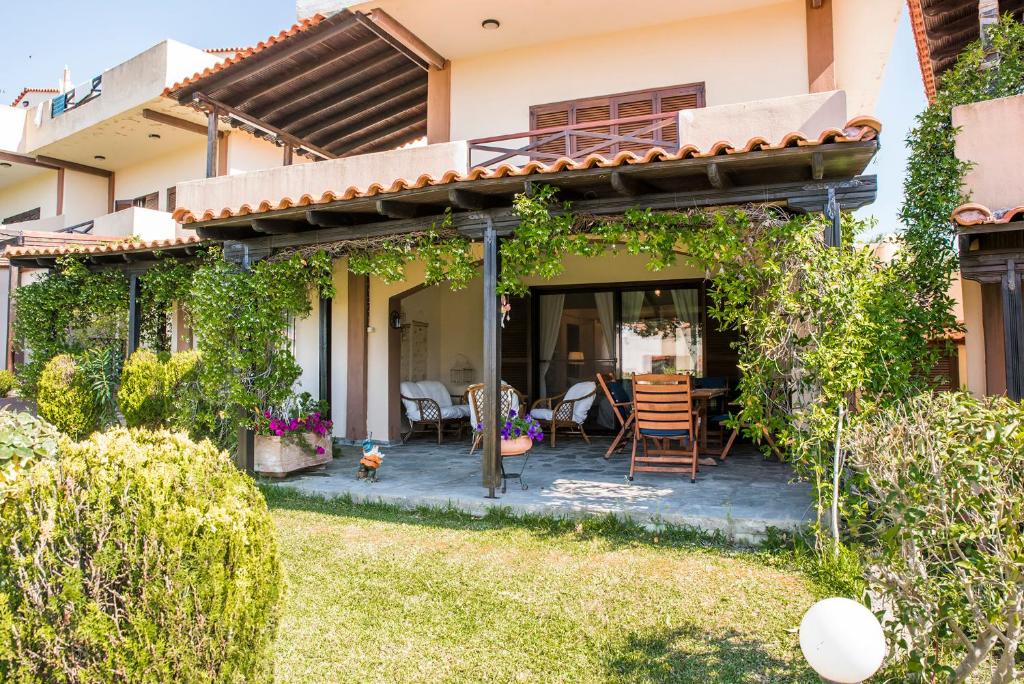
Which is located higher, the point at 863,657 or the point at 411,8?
the point at 411,8

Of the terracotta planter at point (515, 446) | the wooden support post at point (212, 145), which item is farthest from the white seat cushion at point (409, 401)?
the wooden support post at point (212, 145)

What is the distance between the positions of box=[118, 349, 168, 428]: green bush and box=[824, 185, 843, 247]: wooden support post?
7263 millimetres

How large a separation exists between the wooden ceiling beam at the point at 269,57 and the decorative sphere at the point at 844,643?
7.50m

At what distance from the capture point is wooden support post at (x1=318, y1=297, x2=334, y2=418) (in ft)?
30.8

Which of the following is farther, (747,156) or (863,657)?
(747,156)

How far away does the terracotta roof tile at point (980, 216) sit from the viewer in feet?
16.3

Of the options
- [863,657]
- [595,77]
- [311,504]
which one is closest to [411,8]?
[595,77]

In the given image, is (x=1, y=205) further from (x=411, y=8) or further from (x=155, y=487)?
(x=155, y=487)

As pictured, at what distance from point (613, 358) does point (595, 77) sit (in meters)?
4.57

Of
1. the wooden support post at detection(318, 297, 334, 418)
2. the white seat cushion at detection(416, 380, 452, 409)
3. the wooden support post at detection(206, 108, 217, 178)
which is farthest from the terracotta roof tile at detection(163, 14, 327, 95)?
the white seat cushion at detection(416, 380, 452, 409)

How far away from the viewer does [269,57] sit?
812 cm

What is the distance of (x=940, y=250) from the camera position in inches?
231

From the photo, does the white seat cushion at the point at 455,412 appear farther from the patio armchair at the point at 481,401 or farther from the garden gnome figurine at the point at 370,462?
the garden gnome figurine at the point at 370,462

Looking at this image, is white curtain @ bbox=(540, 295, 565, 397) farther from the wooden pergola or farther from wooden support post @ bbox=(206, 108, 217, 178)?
wooden support post @ bbox=(206, 108, 217, 178)
